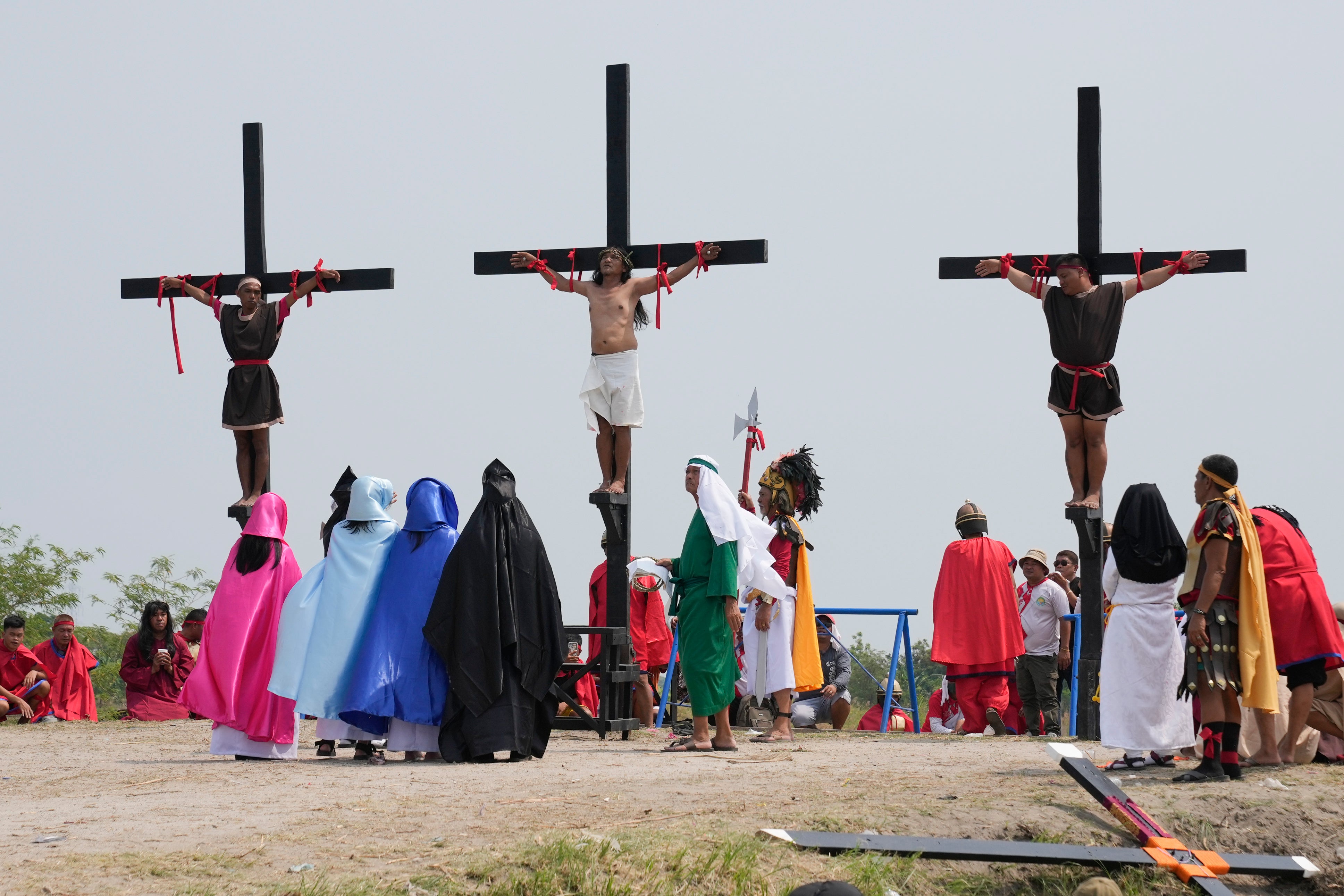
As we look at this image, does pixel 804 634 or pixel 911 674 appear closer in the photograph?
pixel 804 634

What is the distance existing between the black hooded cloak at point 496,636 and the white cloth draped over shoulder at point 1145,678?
3263 mm

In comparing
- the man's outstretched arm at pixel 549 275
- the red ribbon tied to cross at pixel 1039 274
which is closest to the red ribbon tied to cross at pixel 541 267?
the man's outstretched arm at pixel 549 275

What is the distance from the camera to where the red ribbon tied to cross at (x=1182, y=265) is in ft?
35.6

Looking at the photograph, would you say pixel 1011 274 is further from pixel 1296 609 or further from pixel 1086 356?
pixel 1296 609

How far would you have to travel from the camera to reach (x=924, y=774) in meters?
8.06

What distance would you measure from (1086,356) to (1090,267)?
0.78 m

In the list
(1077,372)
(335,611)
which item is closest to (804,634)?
(1077,372)

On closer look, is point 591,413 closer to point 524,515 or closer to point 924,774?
point 524,515

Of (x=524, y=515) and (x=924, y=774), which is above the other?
(x=524, y=515)

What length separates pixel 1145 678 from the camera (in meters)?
8.45

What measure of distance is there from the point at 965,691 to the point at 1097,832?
5.16m

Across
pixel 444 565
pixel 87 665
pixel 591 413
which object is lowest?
pixel 87 665

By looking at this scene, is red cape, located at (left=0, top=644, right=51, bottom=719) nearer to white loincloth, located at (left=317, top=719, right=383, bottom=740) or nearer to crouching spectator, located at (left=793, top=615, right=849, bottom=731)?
white loincloth, located at (left=317, top=719, right=383, bottom=740)

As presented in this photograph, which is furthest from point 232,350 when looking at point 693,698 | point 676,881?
point 676,881
